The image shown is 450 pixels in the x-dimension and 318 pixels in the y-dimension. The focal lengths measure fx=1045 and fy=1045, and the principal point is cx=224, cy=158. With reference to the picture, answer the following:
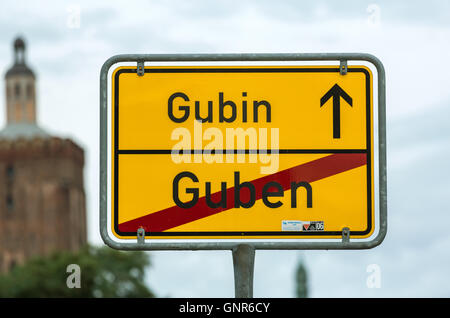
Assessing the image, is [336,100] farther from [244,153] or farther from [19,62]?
[19,62]

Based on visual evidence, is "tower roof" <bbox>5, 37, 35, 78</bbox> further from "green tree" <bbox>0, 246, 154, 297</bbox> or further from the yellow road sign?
the yellow road sign

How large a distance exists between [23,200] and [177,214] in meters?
117

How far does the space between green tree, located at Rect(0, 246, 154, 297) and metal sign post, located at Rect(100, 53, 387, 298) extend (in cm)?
6353

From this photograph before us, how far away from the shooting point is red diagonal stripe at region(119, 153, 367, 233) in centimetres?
366

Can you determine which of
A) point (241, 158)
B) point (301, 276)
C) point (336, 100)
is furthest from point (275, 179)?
point (301, 276)

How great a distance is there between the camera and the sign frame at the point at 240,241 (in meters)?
3.56

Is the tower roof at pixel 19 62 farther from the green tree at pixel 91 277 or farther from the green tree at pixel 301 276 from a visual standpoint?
the green tree at pixel 91 277

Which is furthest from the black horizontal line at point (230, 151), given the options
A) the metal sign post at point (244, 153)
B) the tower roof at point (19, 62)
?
the tower roof at point (19, 62)

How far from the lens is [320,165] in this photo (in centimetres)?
367

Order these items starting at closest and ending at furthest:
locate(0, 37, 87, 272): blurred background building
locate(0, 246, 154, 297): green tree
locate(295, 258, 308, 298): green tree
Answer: locate(0, 246, 154, 297): green tree < locate(0, 37, 87, 272): blurred background building < locate(295, 258, 308, 298): green tree

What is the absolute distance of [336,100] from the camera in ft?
12.2

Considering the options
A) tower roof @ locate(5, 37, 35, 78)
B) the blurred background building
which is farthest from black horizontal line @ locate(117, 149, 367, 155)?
tower roof @ locate(5, 37, 35, 78)

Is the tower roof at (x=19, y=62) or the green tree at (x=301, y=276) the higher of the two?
the tower roof at (x=19, y=62)

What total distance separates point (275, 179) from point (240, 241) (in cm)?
26
